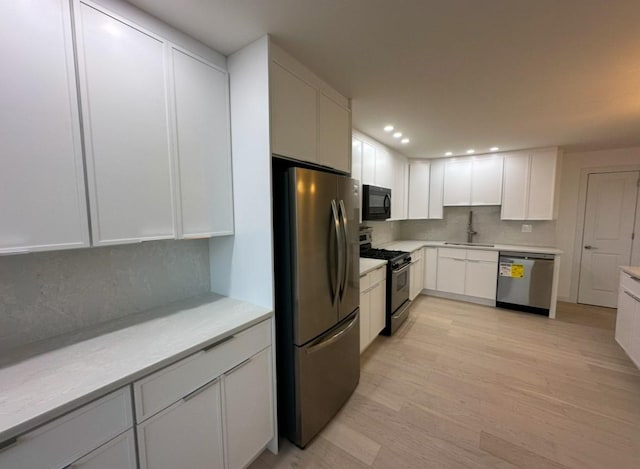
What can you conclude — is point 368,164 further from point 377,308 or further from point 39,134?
point 39,134

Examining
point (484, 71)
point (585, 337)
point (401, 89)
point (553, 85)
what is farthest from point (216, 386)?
point (585, 337)

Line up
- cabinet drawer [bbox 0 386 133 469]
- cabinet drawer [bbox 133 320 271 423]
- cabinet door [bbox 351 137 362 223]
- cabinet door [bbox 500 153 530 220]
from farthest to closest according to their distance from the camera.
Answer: cabinet door [bbox 500 153 530 220] < cabinet door [bbox 351 137 362 223] < cabinet drawer [bbox 133 320 271 423] < cabinet drawer [bbox 0 386 133 469]

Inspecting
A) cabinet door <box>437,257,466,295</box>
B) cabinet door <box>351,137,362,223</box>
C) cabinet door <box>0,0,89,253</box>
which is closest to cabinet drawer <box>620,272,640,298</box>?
cabinet door <box>437,257,466,295</box>

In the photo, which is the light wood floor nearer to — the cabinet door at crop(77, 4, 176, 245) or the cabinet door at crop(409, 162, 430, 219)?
the cabinet door at crop(77, 4, 176, 245)

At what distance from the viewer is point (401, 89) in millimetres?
2039

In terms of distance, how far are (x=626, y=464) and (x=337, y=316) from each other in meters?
1.92

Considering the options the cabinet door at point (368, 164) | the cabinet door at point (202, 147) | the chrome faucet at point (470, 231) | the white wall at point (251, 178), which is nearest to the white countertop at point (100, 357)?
the white wall at point (251, 178)

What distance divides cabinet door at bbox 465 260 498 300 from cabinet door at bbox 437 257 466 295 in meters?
0.09

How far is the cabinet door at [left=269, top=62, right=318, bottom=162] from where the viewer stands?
4.97 ft

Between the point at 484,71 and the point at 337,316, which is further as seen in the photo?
the point at 337,316

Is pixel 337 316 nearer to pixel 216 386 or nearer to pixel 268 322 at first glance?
pixel 268 322

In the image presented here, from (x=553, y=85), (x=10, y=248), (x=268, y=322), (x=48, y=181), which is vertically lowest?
(x=268, y=322)

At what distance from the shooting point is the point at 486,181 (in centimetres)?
425

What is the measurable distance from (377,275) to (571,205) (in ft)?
12.5
